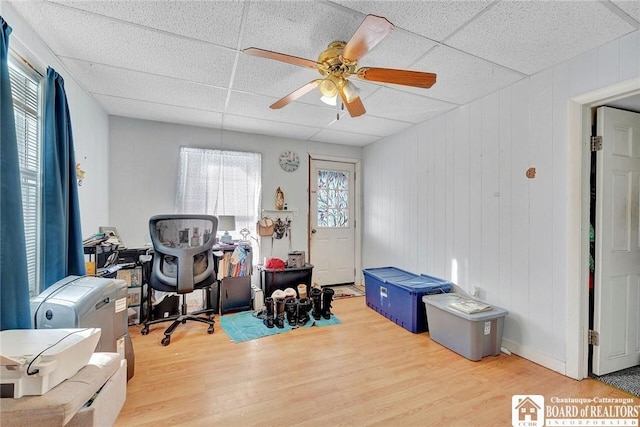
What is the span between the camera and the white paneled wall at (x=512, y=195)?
203 cm

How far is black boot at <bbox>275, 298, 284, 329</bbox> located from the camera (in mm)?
2885

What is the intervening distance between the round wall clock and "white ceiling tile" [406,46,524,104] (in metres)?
2.10

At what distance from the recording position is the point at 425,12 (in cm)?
A: 154

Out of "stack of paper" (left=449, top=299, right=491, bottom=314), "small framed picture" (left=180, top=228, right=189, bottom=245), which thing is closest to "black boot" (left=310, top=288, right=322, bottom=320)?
"stack of paper" (left=449, top=299, right=491, bottom=314)

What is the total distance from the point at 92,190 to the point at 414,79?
10.2 feet

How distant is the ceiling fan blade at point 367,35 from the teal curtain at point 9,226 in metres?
1.72

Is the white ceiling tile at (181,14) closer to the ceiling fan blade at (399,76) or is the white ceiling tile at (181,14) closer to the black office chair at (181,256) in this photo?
the ceiling fan blade at (399,76)

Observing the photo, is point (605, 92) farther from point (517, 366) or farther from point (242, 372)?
point (242, 372)

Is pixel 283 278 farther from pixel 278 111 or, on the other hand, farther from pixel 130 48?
pixel 130 48

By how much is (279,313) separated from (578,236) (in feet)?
8.60

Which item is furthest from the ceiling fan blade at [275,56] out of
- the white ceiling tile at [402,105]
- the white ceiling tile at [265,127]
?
the white ceiling tile at [265,127]

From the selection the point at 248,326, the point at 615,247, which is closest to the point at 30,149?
the point at 248,326

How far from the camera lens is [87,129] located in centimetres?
265

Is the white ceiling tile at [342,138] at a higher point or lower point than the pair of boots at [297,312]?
higher
